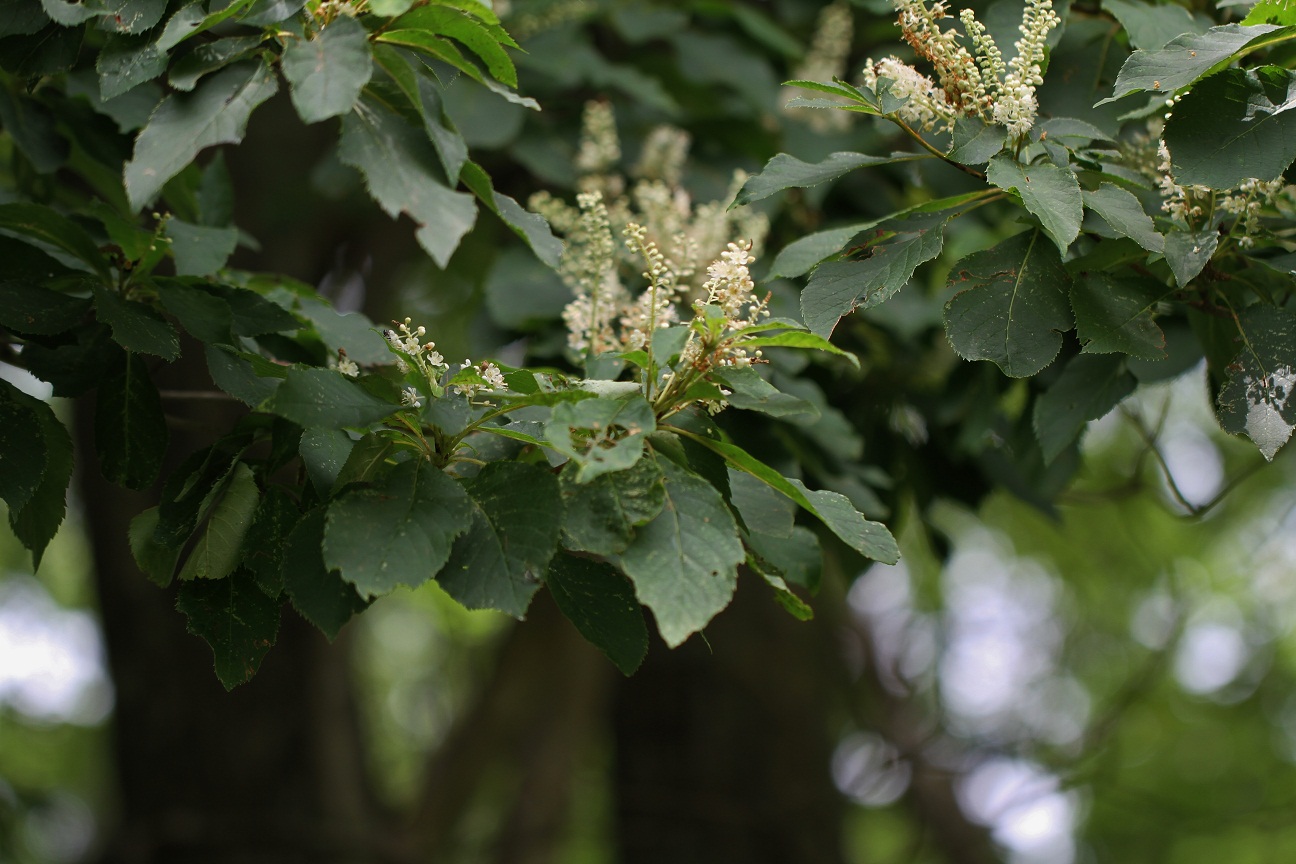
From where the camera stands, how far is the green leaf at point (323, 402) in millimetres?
1082

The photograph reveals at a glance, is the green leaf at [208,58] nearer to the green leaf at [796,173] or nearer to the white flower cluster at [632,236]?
the white flower cluster at [632,236]

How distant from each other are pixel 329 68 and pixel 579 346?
0.59m

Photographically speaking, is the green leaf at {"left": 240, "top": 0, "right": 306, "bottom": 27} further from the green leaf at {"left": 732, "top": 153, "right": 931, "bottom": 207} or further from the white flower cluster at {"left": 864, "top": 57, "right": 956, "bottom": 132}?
the white flower cluster at {"left": 864, "top": 57, "right": 956, "bottom": 132}

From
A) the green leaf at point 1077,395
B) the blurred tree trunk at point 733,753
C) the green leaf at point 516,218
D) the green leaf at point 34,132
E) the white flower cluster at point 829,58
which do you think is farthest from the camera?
the blurred tree trunk at point 733,753

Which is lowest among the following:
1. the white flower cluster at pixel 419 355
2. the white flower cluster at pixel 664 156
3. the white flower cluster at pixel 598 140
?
the white flower cluster at pixel 664 156

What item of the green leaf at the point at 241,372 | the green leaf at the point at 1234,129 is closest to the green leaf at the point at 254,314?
the green leaf at the point at 241,372

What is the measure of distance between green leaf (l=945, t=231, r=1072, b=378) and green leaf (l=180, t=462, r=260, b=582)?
2.86 ft

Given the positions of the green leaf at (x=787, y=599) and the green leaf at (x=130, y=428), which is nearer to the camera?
the green leaf at (x=787, y=599)

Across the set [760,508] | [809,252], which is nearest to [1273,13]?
[809,252]

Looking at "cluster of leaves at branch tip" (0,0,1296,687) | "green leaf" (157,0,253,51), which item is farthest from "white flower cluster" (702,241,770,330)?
"green leaf" (157,0,253,51)

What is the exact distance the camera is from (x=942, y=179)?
2.27 meters

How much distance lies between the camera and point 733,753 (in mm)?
4125

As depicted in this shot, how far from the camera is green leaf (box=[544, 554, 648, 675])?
1193 millimetres

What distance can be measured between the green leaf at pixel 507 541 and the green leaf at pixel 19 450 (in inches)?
22.5
